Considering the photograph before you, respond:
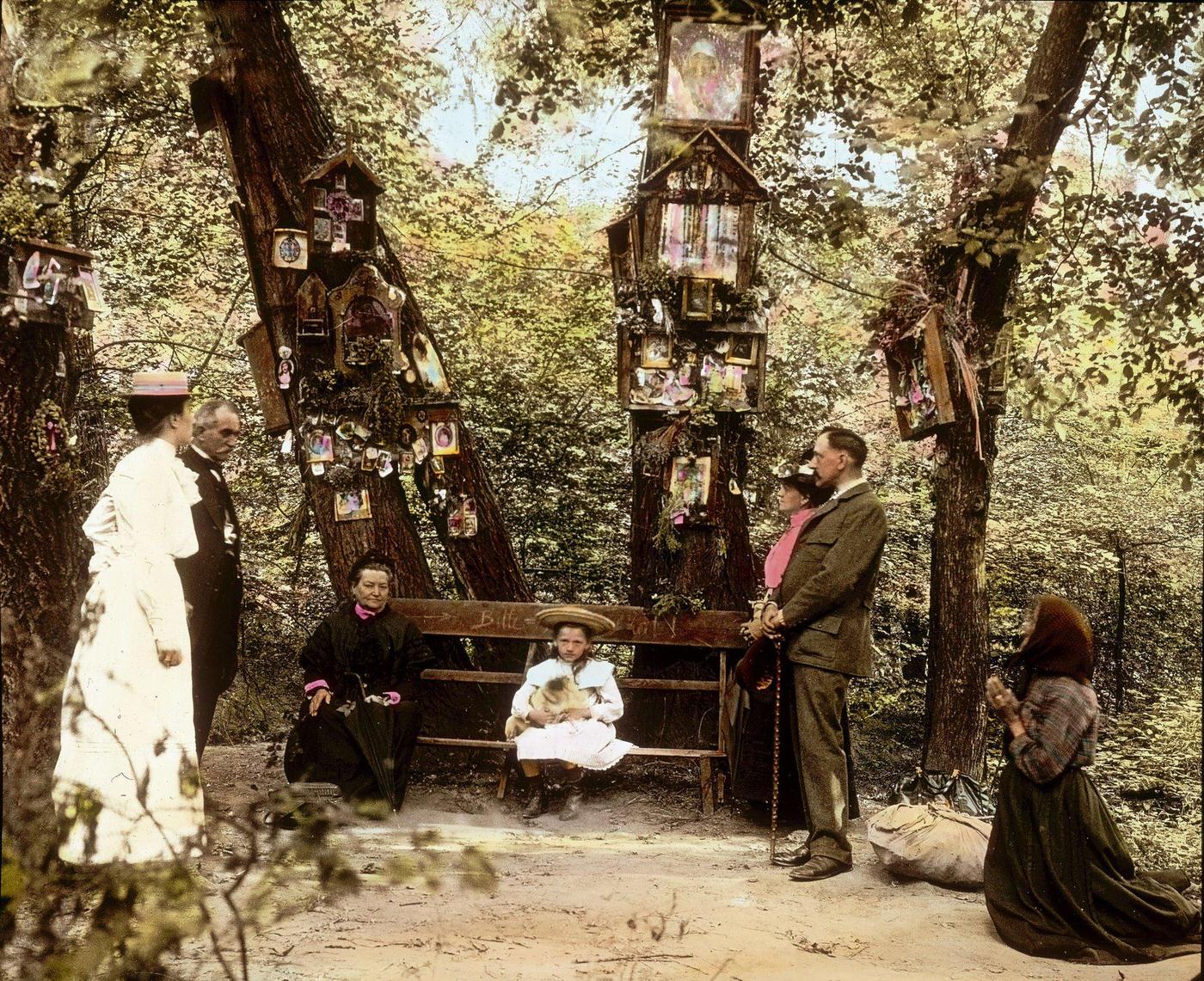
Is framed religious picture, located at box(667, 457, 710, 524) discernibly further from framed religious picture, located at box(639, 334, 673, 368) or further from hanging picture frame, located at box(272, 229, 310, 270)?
hanging picture frame, located at box(272, 229, 310, 270)

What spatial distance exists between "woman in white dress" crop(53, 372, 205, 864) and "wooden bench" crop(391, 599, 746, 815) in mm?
1484

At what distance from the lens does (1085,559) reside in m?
7.69

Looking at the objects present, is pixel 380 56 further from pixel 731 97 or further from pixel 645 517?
pixel 645 517

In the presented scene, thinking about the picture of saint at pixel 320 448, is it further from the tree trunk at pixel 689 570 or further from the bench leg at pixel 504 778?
the bench leg at pixel 504 778

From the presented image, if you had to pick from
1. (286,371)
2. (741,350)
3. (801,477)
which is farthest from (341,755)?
(741,350)

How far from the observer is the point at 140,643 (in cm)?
414

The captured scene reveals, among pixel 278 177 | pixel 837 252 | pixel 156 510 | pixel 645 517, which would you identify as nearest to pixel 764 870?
pixel 645 517

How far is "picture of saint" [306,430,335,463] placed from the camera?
5.79 m

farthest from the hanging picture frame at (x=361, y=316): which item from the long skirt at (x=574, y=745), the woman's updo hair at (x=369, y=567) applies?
the long skirt at (x=574, y=745)

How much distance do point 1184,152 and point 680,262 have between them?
256cm

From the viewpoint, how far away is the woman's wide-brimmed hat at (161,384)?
4.32 metres

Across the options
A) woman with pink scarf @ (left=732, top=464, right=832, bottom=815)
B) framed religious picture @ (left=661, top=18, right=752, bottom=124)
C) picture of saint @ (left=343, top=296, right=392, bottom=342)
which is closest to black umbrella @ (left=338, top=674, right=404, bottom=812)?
woman with pink scarf @ (left=732, top=464, right=832, bottom=815)

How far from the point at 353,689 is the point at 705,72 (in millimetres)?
3390

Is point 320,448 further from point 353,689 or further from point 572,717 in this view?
point 572,717
